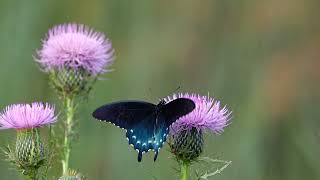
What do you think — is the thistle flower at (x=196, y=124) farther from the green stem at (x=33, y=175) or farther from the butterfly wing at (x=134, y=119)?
the green stem at (x=33, y=175)

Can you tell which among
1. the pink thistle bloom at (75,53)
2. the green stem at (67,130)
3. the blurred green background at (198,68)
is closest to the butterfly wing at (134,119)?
the green stem at (67,130)

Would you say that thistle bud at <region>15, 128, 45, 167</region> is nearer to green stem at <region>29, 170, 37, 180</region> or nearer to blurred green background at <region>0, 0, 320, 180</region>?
green stem at <region>29, 170, 37, 180</region>

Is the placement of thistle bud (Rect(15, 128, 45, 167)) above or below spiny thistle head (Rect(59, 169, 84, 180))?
above

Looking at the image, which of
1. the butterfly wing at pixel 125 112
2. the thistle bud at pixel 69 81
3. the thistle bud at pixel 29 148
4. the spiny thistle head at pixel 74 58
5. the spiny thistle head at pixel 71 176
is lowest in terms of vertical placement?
the spiny thistle head at pixel 71 176

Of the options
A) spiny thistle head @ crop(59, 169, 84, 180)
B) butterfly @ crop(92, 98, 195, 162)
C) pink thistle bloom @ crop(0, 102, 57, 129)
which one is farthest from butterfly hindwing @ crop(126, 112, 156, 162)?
pink thistle bloom @ crop(0, 102, 57, 129)

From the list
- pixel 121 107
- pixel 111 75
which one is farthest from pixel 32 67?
pixel 121 107

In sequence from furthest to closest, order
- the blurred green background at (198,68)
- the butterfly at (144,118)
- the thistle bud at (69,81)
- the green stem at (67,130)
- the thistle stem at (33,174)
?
the blurred green background at (198,68), the thistle bud at (69,81), the green stem at (67,130), the thistle stem at (33,174), the butterfly at (144,118)

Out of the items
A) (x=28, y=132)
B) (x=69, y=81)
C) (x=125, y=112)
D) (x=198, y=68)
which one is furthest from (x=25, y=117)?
(x=198, y=68)
